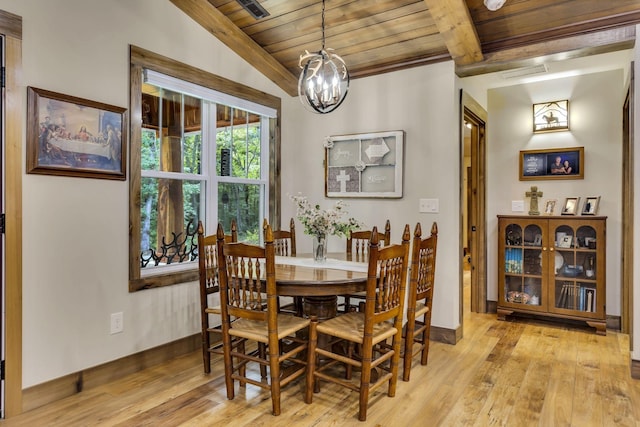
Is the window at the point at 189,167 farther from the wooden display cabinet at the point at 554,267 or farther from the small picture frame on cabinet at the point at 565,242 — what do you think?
the small picture frame on cabinet at the point at 565,242

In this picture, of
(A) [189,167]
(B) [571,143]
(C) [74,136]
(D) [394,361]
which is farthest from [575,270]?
(C) [74,136]

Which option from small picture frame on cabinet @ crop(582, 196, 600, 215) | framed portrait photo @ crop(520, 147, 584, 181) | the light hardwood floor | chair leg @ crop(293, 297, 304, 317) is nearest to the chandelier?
chair leg @ crop(293, 297, 304, 317)

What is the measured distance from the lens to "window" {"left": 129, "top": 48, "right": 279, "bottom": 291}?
296 cm

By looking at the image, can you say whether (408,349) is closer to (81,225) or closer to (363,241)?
(363,241)

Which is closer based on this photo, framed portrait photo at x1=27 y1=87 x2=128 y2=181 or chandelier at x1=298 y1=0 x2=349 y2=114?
framed portrait photo at x1=27 y1=87 x2=128 y2=181

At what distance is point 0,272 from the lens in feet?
7.23

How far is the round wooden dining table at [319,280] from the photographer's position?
7.60 ft

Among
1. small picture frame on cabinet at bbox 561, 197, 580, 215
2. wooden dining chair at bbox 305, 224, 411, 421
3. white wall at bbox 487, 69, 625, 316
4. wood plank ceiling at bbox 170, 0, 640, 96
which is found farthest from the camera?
small picture frame on cabinet at bbox 561, 197, 580, 215

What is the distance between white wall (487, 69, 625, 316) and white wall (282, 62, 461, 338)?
127 centimetres

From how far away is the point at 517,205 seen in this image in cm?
445

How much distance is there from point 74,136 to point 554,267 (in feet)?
13.8

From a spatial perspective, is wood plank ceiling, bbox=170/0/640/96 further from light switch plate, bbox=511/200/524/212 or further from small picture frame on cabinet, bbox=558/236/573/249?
small picture frame on cabinet, bbox=558/236/573/249

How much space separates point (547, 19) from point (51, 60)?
333 centimetres

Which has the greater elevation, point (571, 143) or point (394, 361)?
point (571, 143)
